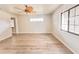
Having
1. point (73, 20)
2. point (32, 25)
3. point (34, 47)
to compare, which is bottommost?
point (34, 47)

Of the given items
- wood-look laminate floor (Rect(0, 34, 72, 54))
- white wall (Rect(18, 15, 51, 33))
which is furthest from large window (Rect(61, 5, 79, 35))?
white wall (Rect(18, 15, 51, 33))

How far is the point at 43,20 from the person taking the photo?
11.7 m

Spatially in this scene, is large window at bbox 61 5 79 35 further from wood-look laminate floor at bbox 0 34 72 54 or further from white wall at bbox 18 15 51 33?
white wall at bbox 18 15 51 33

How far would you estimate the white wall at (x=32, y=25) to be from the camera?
11.7 metres

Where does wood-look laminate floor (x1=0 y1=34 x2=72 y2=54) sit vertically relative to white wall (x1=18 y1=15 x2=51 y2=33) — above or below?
below

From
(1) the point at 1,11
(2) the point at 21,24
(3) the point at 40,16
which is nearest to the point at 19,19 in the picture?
(2) the point at 21,24

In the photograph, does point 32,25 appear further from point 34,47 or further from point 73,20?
point 73,20

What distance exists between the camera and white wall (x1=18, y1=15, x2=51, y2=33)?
38.4ft

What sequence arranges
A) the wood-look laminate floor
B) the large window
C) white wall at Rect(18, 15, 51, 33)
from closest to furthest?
the large window, the wood-look laminate floor, white wall at Rect(18, 15, 51, 33)

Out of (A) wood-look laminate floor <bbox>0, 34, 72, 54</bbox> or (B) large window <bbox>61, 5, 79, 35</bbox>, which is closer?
(B) large window <bbox>61, 5, 79, 35</bbox>

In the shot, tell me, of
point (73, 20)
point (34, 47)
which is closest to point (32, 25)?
point (34, 47)

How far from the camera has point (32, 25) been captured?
11.8 m
